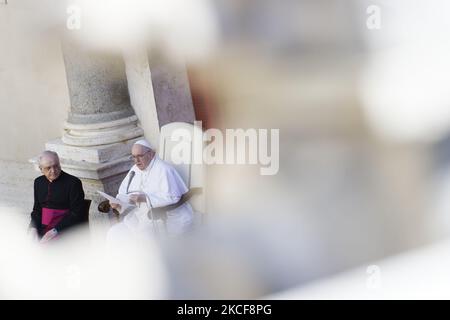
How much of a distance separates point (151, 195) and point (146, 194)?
26mm

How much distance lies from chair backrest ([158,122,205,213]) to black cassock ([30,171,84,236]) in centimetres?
46

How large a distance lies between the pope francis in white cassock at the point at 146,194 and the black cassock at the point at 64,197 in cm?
18

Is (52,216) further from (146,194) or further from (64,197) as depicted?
(146,194)

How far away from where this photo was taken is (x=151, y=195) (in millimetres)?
3842

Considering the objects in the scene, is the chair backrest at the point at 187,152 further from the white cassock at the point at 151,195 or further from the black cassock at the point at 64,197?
the black cassock at the point at 64,197

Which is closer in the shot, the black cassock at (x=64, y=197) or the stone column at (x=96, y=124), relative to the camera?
the black cassock at (x=64, y=197)

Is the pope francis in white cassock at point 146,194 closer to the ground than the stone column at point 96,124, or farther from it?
closer to the ground

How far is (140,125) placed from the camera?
4055mm

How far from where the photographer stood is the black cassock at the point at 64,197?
3.79 m

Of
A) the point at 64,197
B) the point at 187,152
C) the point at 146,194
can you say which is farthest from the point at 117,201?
the point at 187,152

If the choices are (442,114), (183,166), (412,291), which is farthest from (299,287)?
(442,114)

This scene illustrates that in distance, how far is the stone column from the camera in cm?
391

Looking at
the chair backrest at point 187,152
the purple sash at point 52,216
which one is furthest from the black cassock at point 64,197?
the chair backrest at point 187,152

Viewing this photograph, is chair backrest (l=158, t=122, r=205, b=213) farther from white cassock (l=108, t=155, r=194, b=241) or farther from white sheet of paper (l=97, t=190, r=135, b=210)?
white sheet of paper (l=97, t=190, r=135, b=210)
